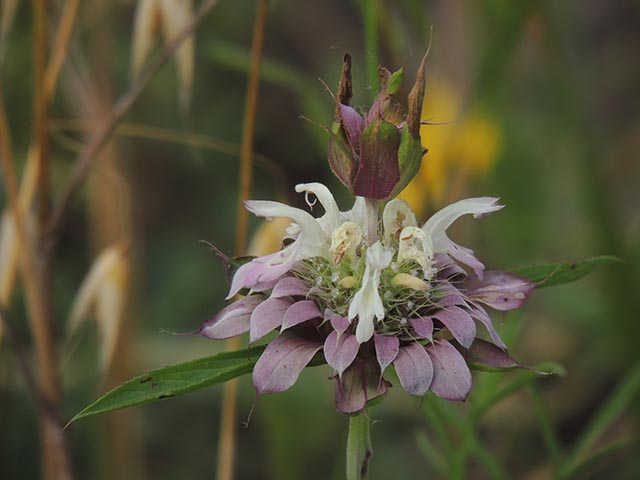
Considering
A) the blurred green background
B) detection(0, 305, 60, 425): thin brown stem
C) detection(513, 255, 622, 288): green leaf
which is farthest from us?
the blurred green background

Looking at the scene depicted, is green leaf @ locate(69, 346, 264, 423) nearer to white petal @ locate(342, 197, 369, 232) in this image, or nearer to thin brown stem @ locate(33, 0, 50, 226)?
white petal @ locate(342, 197, 369, 232)

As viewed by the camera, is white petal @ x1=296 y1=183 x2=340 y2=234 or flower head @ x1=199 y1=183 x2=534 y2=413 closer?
flower head @ x1=199 y1=183 x2=534 y2=413

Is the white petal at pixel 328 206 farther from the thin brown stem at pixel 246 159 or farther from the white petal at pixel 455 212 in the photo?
the thin brown stem at pixel 246 159

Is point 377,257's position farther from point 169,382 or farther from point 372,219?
point 169,382

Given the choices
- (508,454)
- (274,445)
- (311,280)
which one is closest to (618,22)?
(508,454)

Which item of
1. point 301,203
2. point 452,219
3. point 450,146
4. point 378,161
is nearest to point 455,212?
point 452,219

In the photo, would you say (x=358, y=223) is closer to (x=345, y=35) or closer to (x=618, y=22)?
(x=345, y=35)

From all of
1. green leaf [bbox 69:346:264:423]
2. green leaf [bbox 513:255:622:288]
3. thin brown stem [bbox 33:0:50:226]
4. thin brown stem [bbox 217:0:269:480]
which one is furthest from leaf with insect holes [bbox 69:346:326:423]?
thin brown stem [bbox 33:0:50:226]
